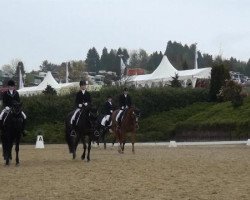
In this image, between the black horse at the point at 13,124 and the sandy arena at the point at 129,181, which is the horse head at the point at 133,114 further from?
the black horse at the point at 13,124

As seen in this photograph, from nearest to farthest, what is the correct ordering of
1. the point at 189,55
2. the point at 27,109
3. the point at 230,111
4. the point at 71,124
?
the point at 71,124 → the point at 230,111 → the point at 27,109 → the point at 189,55

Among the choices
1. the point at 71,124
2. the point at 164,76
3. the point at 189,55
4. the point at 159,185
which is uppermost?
the point at 189,55

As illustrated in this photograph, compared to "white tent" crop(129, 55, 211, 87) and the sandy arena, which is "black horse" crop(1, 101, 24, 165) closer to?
the sandy arena

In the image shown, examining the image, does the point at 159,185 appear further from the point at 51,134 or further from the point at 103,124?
the point at 51,134

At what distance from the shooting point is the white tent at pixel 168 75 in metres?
69.3

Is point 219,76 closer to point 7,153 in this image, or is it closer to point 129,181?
point 7,153

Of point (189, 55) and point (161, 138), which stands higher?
point (189, 55)

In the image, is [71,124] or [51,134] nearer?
[71,124]

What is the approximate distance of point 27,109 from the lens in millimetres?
52000

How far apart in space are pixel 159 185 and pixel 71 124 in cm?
919

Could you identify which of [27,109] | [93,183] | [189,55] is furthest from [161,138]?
[189,55]

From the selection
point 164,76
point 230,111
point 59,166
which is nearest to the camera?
point 59,166

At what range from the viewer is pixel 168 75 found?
75.2 metres

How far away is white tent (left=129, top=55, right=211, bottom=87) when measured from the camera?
2729 inches
